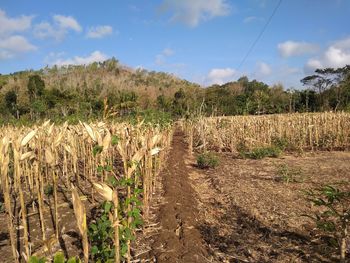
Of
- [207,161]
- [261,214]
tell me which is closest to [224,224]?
[261,214]

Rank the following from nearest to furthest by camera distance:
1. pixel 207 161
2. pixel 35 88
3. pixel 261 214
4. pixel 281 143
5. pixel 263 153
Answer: pixel 261 214, pixel 207 161, pixel 263 153, pixel 281 143, pixel 35 88

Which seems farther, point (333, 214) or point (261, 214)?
point (261, 214)

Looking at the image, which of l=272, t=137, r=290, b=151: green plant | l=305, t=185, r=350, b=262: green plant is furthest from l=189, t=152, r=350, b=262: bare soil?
l=272, t=137, r=290, b=151: green plant

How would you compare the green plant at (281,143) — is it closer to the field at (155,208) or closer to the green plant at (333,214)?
the field at (155,208)

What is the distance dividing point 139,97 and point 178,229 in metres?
34.2

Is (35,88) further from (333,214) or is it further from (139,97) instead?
(333,214)

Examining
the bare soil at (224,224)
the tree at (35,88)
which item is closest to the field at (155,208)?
the bare soil at (224,224)

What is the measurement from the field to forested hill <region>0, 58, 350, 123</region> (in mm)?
6487

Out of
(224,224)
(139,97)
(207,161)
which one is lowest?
(224,224)

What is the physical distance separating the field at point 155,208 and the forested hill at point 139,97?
21.3 ft

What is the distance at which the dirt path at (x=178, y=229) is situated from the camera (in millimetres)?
3164

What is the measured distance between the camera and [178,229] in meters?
3.82

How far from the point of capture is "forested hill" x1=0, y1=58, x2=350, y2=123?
20828 mm

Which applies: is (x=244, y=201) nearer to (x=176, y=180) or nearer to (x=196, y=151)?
(x=176, y=180)
